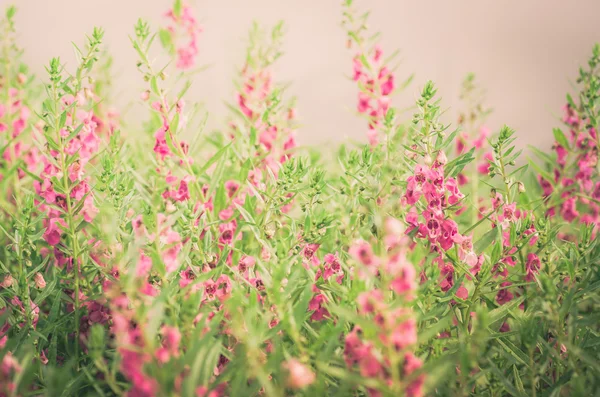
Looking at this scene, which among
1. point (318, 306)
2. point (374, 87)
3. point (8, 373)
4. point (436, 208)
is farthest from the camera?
point (374, 87)

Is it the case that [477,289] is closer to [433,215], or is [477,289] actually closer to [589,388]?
[433,215]

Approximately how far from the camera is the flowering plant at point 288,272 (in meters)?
1.07

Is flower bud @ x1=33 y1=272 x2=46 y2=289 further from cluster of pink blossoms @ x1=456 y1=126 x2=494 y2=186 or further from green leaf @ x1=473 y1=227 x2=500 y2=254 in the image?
cluster of pink blossoms @ x1=456 y1=126 x2=494 y2=186

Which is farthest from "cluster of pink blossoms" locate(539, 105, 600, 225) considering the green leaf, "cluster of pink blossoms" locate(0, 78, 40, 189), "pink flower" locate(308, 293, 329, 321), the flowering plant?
"cluster of pink blossoms" locate(0, 78, 40, 189)

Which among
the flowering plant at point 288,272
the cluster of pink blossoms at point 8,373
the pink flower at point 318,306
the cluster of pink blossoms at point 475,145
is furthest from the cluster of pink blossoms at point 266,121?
the cluster of pink blossoms at point 8,373

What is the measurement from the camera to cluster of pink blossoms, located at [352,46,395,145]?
2472 millimetres

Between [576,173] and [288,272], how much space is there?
4.93 feet

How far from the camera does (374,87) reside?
2.52 m

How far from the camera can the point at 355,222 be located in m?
1.76

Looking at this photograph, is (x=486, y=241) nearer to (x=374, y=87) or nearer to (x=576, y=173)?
(x=576, y=173)

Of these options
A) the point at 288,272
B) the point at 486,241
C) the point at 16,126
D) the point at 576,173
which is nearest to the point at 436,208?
the point at 486,241

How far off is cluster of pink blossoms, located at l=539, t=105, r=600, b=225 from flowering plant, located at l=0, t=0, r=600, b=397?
1 centimetres

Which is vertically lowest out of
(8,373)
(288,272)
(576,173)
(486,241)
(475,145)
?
(8,373)

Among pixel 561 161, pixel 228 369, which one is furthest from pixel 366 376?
pixel 561 161
